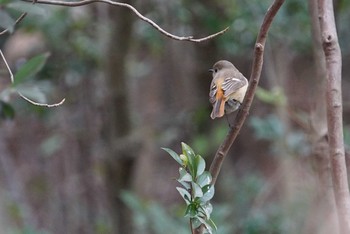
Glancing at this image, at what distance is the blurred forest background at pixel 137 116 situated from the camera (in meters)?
4.12

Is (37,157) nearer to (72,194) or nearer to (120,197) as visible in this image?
(72,194)

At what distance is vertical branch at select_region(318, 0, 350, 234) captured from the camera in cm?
157

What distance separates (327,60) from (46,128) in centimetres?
456

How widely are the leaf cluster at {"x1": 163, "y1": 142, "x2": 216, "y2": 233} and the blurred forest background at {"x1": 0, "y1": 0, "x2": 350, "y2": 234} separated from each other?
159 centimetres

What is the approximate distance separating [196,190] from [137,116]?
339 centimetres

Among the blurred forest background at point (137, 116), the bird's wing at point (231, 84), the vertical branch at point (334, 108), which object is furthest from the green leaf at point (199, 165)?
the blurred forest background at point (137, 116)

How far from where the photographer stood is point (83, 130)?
5.22 meters

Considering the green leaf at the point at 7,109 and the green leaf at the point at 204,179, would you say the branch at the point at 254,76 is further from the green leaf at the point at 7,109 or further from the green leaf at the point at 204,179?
the green leaf at the point at 7,109

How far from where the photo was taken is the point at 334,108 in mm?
1625

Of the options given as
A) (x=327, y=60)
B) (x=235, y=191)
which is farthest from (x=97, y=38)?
(x=327, y=60)

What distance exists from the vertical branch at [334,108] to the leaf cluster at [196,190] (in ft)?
0.82

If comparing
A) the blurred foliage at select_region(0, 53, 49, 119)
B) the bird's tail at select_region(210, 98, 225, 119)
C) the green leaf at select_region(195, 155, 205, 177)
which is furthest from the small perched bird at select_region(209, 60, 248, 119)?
the green leaf at select_region(195, 155, 205, 177)

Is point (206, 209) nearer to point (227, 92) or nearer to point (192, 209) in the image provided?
point (192, 209)

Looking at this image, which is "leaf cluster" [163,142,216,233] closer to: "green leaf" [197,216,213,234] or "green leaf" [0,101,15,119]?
"green leaf" [197,216,213,234]
